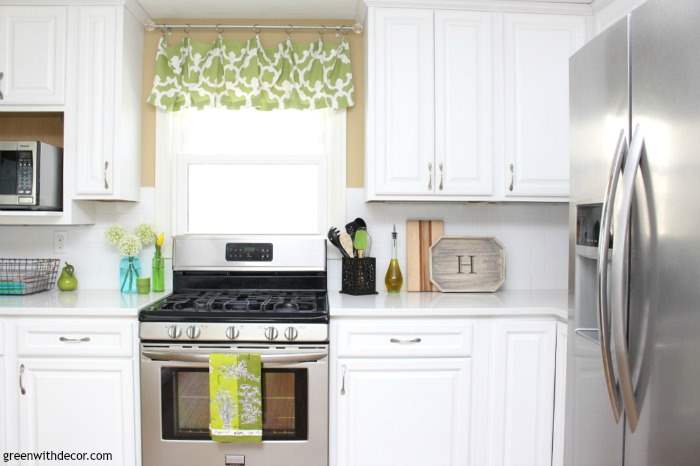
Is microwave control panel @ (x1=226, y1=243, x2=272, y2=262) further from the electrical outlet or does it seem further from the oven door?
the electrical outlet

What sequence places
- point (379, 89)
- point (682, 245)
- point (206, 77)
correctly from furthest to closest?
point (206, 77) < point (379, 89) < point (682, 245)

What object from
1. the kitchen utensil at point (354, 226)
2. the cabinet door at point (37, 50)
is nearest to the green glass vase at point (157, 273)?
the cabinet door at point (37, 50)

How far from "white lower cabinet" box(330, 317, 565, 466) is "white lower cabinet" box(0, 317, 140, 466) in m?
0.87

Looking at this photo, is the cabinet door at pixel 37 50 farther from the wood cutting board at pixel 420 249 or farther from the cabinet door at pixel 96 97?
the wood cutting board at pixel 420 249

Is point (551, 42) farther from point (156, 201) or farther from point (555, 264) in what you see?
point (156, 201)

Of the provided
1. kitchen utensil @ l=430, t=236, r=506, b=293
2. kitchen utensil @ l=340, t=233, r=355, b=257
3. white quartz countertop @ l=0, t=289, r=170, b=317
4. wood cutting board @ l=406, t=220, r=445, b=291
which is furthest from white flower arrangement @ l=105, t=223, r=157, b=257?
kitchen utensil @ l=430, t=236, r=506, b=293

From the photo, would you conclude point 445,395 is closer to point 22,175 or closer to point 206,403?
point 206,403

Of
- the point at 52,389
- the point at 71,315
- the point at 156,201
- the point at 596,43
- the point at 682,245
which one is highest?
the point at 596,43

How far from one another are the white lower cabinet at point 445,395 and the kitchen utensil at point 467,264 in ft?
1.65

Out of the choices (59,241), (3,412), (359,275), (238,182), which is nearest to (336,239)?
(359,275)

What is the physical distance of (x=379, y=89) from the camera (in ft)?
8.05

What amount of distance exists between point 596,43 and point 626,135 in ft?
1.15

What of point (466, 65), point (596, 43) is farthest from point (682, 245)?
point (466, 65)

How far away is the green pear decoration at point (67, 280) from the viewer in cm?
263
